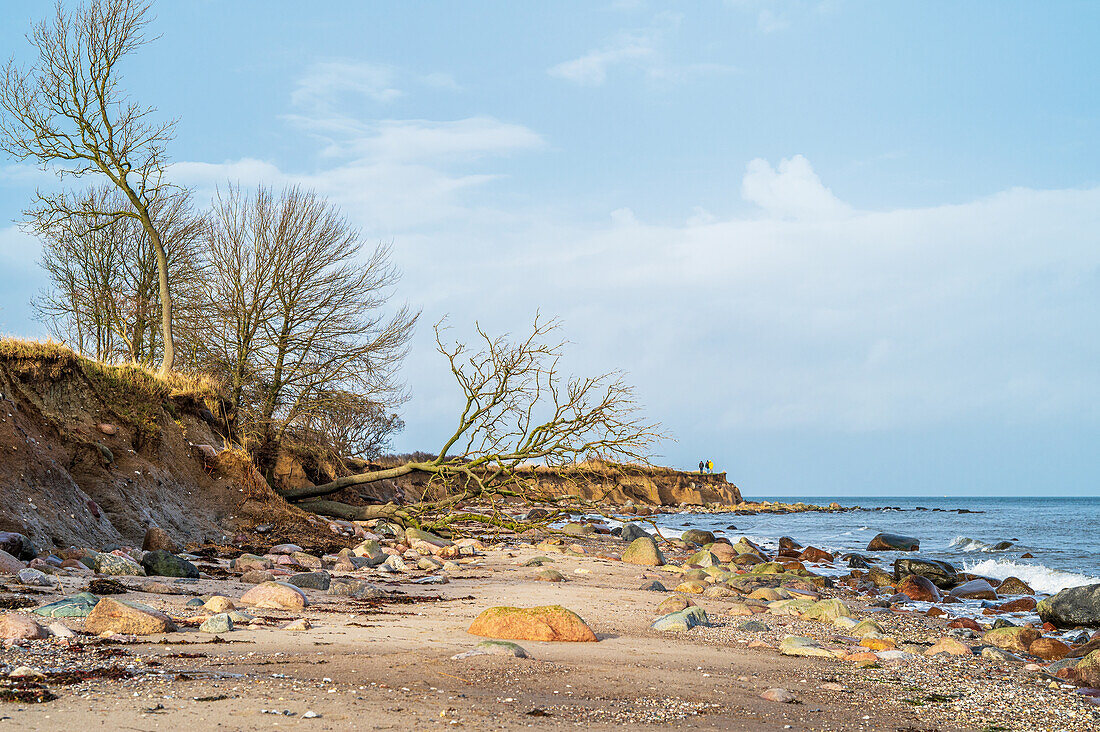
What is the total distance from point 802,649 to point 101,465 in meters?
10.3

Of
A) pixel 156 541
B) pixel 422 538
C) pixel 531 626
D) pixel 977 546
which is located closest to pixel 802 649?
pixel 531 626

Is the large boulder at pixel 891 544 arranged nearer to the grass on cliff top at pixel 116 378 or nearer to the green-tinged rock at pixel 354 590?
the grass on cliff top at pixel 116 378

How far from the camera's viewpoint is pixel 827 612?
31.6ft

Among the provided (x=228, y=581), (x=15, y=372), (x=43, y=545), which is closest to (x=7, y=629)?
(x=228, y=581)

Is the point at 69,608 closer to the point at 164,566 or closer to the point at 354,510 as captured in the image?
the point at 164,566

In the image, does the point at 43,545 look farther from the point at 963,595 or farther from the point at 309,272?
the point at 963,595

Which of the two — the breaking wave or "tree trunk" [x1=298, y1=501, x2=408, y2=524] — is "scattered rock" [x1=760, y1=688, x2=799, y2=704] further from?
the breaking wave

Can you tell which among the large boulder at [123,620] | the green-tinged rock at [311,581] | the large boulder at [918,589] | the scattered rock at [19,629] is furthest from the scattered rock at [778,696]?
the large boulder at [918,589]

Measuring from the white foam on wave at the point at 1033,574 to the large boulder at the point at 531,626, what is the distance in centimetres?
1410

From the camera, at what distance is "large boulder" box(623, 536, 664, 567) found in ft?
54.6

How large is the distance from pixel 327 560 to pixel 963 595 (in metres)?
11.8

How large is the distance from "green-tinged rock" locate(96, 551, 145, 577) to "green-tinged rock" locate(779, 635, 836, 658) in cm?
650

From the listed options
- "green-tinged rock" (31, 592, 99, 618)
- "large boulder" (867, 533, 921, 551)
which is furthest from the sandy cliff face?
"large boulder" (867, 533, 921, 551)

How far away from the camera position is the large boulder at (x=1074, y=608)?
37.8ft
